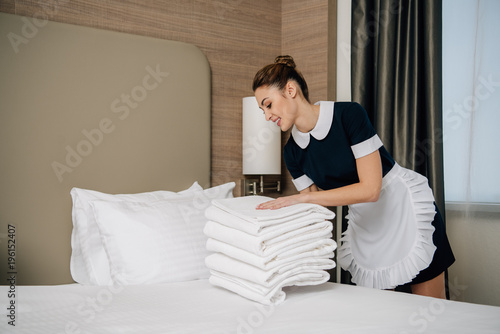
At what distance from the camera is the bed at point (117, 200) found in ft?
4.13

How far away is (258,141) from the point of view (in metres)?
2.61

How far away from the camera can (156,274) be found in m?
1.74

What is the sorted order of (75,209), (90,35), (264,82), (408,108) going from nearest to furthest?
1. (264,82)
2. (75,209)
3. (90,35)
4. (408,108)

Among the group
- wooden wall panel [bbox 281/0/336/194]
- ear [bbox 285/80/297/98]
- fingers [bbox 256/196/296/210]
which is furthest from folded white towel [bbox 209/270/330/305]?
wooden wall panel [bbox 281/0/336/194]

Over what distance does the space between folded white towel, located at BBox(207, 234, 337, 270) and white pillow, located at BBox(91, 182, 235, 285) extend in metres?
0.27

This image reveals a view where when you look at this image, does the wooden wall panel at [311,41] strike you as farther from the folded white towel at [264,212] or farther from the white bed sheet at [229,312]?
the white bed sheet at [229,312]

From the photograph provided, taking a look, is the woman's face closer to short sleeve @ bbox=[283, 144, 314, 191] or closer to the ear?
the ear

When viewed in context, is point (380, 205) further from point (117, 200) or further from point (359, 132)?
point (117, 200)

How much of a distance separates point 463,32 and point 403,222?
3.80 feet

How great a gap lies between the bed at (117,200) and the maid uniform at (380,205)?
0.41 m

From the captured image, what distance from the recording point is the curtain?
241 cm

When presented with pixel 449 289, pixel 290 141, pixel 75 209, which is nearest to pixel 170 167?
pixel 75 209

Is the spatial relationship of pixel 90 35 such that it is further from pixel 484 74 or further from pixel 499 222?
pixel 499 222
